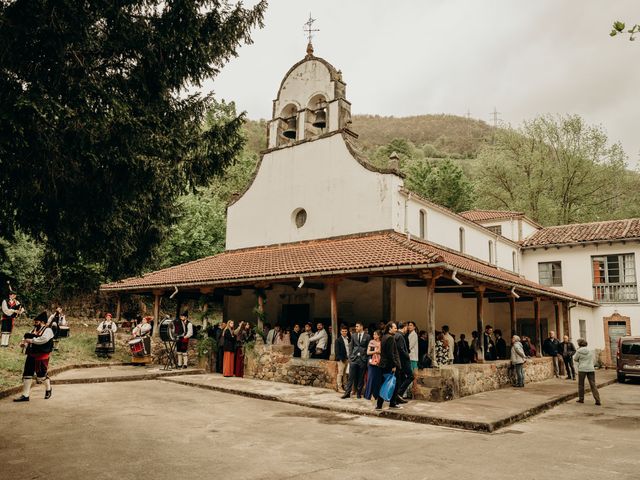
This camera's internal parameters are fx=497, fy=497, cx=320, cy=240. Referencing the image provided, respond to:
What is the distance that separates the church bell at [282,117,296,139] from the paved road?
11347 millimetres

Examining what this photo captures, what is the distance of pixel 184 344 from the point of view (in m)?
16.3

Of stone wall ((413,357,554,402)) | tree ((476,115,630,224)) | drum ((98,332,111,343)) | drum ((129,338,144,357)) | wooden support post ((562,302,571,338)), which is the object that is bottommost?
stone wall ((413,357,554,402))

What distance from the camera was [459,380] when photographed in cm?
1206

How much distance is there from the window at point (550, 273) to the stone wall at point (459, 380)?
1371cm

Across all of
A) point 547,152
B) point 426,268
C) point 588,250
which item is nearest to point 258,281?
point 426,268

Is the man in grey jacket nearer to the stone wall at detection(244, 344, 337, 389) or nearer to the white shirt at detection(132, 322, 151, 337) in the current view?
the stone wall at detection(244, 344, 337, 389)

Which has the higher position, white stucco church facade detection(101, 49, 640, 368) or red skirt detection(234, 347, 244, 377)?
white stucco church facade detection(101, 49, 640, 368)

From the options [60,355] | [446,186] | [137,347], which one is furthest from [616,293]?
[60,355]

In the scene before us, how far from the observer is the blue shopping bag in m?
9.96

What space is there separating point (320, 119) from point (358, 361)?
9900 millimetres

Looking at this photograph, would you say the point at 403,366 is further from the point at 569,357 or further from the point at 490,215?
the point at 490,215

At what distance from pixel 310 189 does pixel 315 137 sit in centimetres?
187

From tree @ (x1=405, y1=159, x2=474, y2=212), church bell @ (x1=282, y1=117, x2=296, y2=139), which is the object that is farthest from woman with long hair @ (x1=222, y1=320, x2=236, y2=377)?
tree @ (x1=405, y1=159, x2=474, y2=212)

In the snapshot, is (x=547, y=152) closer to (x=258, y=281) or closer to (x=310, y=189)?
(x=310, y=189)
